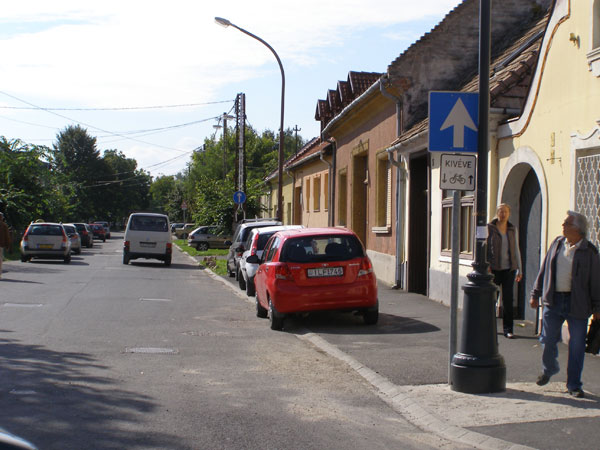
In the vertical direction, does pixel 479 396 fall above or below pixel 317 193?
below

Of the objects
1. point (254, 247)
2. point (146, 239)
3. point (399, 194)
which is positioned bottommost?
point (146, 239)

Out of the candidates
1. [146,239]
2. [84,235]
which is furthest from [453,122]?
[84,235]

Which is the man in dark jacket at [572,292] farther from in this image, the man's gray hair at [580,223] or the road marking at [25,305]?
the road marking at [25,305]

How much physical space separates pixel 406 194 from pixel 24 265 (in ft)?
50.9

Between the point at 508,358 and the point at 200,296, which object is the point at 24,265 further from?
the point at 508,358

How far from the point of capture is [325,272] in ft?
38.0

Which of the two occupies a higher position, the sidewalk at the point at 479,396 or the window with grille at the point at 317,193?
the window with grille at the point at 317,193

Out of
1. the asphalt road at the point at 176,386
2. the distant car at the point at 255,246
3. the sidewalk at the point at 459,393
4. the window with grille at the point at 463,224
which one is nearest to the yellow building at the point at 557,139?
the sidewalk at the point at 459,393

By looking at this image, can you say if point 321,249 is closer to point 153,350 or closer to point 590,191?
point 153,350

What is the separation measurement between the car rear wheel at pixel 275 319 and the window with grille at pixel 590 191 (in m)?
4.62

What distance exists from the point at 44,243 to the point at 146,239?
154 inches

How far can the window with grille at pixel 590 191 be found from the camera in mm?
9281

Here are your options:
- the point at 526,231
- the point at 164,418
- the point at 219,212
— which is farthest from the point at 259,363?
the point at 219,212

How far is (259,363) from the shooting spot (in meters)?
8.71
